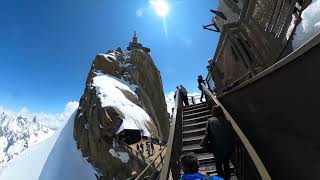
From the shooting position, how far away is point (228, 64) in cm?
1998

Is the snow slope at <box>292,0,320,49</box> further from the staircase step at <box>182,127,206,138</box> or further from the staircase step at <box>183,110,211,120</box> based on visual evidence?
the staircase step at <box>183,110,211,120</box>

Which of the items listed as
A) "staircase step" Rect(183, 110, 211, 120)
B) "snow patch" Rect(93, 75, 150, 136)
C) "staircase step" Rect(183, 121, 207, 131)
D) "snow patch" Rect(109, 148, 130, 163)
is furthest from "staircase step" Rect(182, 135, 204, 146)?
"snow patch" Rect(93, 75, 150, 136)

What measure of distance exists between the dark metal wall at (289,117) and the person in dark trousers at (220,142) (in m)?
0.76

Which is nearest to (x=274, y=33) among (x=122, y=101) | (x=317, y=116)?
(x=317, y=116)

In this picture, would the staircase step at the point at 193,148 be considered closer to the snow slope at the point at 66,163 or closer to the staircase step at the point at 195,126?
the staircase step at the point at 195,126

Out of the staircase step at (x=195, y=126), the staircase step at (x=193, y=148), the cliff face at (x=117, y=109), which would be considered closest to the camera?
the staircase step at (x=193, y=148)

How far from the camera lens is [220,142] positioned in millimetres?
6184

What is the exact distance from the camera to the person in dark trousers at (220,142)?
6184mm

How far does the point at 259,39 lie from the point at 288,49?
4.09 metres

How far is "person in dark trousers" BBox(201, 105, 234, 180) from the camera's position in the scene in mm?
6184

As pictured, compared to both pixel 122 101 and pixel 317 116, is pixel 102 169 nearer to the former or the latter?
pixel 122 101

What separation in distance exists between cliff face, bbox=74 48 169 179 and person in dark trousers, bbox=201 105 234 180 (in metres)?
28.8

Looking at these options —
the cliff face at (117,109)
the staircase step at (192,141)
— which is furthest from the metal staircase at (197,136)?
the cliff face at (117,109)

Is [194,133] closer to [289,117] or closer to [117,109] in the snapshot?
[289,117]
